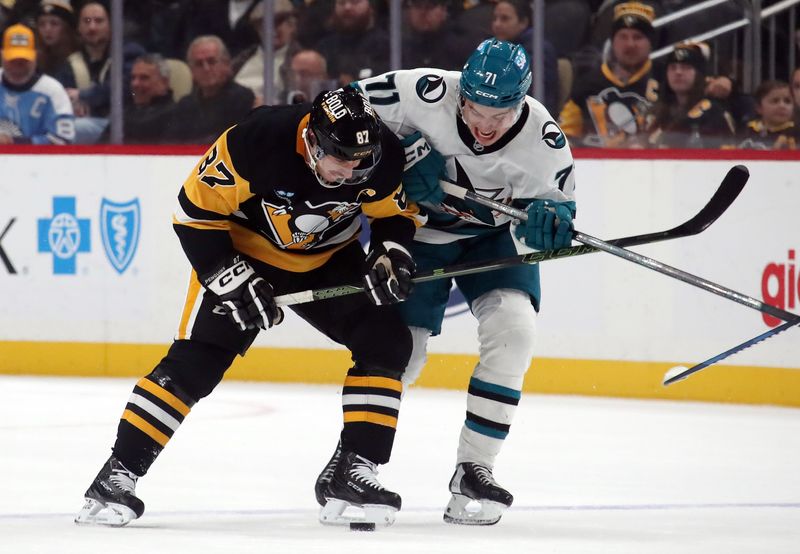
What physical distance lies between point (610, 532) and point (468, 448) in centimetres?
45

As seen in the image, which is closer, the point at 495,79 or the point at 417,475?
the point at 495,79

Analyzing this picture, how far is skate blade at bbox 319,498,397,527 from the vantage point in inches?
140

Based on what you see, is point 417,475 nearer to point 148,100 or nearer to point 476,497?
point 476,497

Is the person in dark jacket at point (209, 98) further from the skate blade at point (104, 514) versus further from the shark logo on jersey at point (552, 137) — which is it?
the skate blade at point (104, 514)

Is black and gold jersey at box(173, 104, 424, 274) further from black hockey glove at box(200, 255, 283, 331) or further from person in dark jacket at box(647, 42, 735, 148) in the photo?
person in dark jacket at box(647, 42, 735, 148)

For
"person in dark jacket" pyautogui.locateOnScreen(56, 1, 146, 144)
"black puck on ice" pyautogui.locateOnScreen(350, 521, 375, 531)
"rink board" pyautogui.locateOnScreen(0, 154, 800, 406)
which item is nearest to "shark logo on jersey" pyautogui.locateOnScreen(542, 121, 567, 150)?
"black puck on ice" pyautogui.locateOnScreen(350, 521, 375, 531)

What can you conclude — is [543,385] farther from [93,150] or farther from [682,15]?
[93,150]

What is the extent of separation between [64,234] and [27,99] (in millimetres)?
724

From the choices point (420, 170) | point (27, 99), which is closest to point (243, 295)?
point (420, 170)

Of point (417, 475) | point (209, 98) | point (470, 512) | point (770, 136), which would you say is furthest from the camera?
point (209, 98)

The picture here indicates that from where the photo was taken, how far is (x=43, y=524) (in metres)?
3.53

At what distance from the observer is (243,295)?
3.54 meters

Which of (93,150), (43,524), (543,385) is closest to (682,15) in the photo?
(543,385)

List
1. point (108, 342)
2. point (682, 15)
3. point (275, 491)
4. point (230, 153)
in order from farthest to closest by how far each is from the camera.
Result: point (108, 342) < point (682, 15) < point (275, 491) < point (230, 153)
